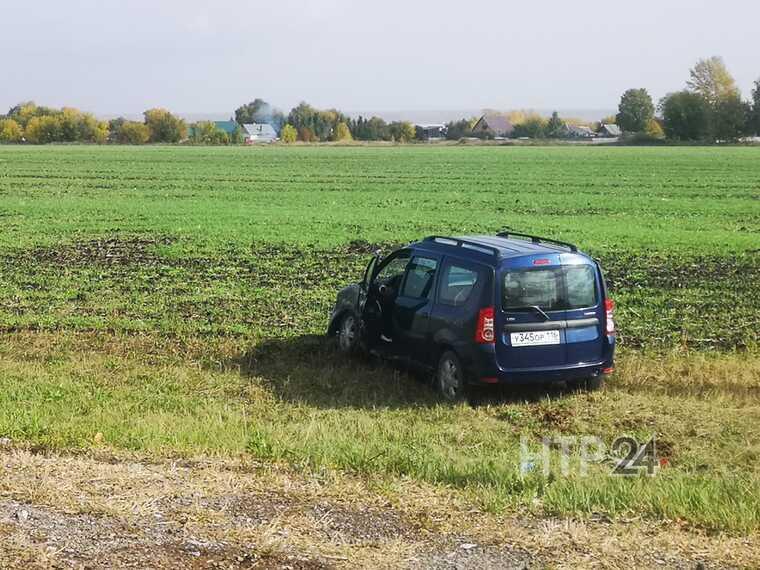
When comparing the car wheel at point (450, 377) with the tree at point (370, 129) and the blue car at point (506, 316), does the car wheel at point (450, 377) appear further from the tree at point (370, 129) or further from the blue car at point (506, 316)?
the tree at point (370, 129)

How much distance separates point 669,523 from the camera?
16.0 feet

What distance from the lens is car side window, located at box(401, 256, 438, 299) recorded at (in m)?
10.4

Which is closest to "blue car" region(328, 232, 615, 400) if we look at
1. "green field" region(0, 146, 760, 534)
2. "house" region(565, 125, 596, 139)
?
"green field" region(0, 146, 760, 534)

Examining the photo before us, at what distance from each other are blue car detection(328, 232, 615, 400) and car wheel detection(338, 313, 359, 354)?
1.02 meters

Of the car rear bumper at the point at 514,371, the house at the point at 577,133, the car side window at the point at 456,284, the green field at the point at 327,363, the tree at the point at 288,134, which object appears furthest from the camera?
the tree at the point at 288,134

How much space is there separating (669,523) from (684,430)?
12.0 feet

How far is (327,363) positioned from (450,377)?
214 cm

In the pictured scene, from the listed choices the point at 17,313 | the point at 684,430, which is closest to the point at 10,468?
the point at 684,430

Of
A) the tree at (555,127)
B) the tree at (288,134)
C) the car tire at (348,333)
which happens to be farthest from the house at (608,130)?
the car tire at (348,333)

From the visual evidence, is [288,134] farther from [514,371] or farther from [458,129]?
[514,371]

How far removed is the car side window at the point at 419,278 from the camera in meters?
10.4

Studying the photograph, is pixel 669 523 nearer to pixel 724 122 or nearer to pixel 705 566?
pixel 705 566

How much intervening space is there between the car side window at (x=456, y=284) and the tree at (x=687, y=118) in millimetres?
122114

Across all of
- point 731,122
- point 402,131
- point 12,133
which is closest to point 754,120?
point 731,122
